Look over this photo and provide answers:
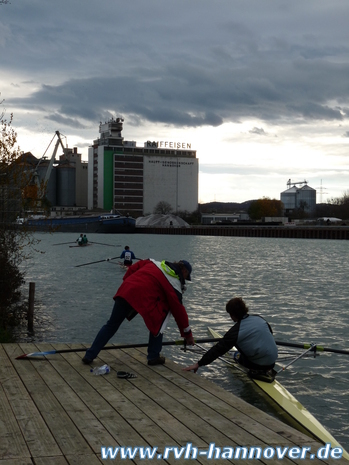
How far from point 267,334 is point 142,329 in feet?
36.8

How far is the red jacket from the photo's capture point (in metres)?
9.24

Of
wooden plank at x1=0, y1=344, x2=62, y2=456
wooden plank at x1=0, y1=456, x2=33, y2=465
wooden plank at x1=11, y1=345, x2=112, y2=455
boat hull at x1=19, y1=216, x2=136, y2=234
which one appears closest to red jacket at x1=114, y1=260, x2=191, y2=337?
wooden plank at x1=11, y1=345, x2=112, y2=455

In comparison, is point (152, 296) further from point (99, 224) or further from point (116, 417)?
point (99, 224)

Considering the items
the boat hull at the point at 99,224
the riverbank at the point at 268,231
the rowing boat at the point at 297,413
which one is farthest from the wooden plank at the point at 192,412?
the boat hull at the point at 99,224

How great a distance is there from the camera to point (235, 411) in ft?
24.7

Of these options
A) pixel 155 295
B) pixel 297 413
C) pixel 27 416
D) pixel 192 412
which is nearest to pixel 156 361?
pixel 155 295

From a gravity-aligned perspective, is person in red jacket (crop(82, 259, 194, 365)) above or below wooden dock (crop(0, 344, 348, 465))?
above

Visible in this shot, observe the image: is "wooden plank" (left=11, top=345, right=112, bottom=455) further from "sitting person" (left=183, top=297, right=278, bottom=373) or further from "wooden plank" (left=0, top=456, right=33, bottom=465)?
"sitting person" (left=183, top=297, right=278, bottom=373)

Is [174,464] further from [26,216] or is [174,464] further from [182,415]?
[26,216]

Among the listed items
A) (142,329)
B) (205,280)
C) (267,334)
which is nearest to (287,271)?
(205,280)

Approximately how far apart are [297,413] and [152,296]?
117 inches

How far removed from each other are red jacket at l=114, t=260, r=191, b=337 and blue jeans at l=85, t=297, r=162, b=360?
240 mm

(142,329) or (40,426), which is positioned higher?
(40,426)

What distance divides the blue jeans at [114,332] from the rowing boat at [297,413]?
7.47ft
